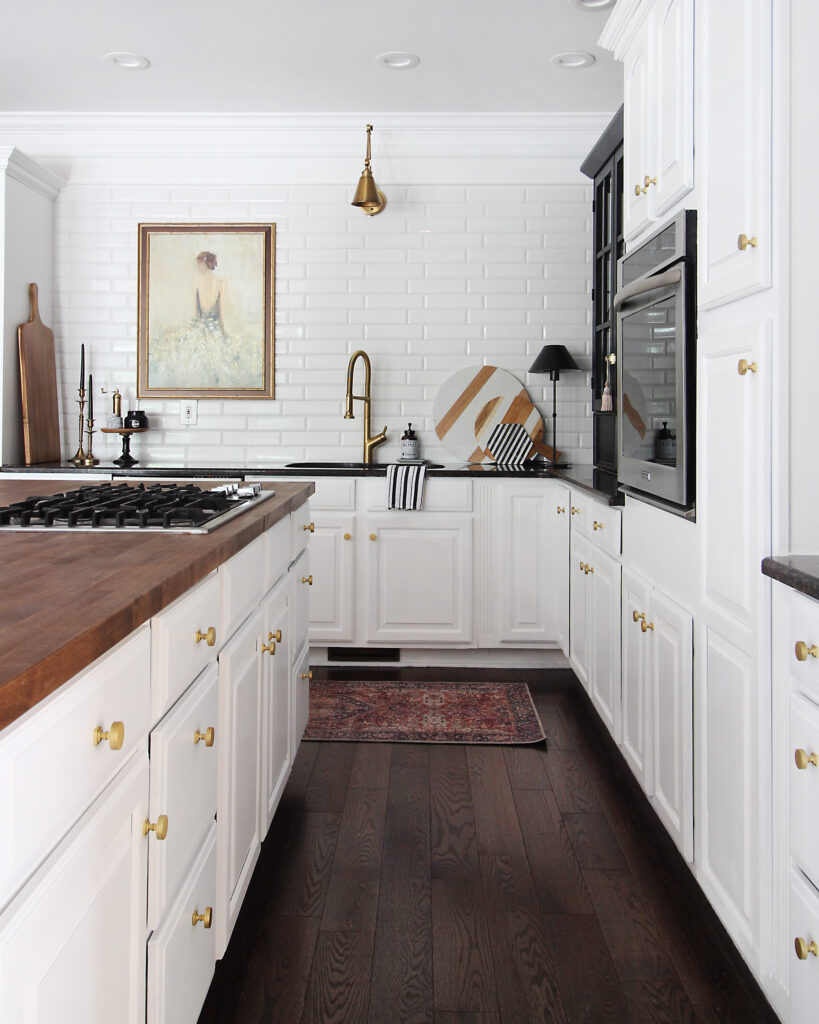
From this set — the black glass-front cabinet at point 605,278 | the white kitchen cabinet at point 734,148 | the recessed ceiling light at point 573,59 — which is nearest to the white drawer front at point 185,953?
the white kitchen cabinet at point 734,148

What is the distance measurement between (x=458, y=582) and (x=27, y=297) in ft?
8.15

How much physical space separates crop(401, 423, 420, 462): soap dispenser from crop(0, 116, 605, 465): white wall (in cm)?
11

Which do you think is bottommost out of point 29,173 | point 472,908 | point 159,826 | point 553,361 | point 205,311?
point 472,908

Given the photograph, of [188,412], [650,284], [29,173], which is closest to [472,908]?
[650,284]

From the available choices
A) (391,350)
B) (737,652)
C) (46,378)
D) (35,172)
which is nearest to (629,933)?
(737,652)

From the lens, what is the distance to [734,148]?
1.73 metres

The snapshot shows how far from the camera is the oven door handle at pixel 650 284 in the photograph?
2.07m

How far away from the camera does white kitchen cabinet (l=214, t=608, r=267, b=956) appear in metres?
1.66

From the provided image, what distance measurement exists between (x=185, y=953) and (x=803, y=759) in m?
0.98

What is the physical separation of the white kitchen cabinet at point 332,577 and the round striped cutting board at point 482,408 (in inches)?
32.8

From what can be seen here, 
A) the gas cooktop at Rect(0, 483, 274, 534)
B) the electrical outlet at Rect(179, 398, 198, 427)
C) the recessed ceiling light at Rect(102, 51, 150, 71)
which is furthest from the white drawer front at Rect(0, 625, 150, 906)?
the electrical outlet at Rect(179, 398, 198, 427)

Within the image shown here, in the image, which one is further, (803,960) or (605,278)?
(605,278)

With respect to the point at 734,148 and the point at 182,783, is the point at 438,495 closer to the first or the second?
the point at 734,148

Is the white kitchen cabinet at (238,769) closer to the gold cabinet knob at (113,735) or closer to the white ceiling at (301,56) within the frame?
the gold cabinet knob at (113,735)
